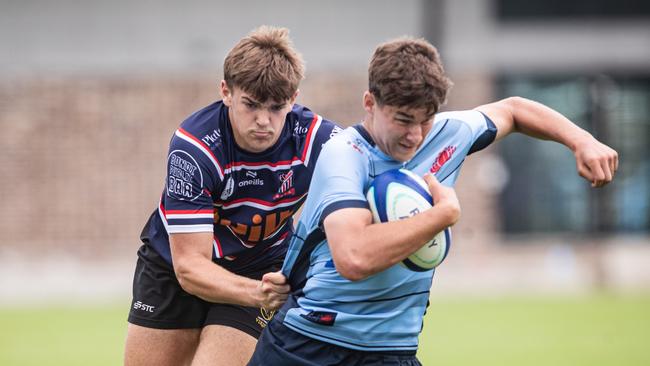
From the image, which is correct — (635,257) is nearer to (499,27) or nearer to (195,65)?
(499,27)

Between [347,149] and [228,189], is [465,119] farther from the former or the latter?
[228,189]

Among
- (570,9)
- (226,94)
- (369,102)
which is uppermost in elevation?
(369,102)

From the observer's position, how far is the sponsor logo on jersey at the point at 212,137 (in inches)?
229

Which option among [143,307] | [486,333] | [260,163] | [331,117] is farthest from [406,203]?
[331,117]

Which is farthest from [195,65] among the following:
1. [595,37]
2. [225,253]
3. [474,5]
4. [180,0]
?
[225,253]

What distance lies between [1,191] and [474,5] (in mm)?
9624

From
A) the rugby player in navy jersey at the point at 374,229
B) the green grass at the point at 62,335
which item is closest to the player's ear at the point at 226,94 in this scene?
the rugby player in navy jersey at the point at 374,229

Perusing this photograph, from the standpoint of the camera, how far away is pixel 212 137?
5.85 m

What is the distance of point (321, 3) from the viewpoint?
846 inches

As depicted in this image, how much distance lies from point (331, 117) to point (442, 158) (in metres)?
14.5

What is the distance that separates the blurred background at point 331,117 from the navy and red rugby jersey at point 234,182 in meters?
11.0

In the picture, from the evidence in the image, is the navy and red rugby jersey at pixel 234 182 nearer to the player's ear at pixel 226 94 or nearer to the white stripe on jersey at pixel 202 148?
the white stripe on jersey at pixel 202 148

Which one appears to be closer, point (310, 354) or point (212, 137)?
point (310, 354)

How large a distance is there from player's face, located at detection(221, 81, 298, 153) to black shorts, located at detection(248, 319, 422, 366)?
43.5 inches
